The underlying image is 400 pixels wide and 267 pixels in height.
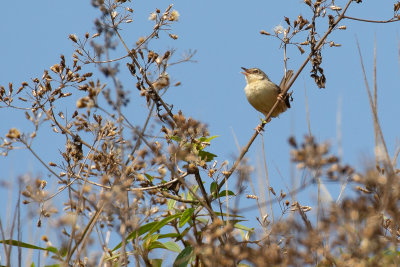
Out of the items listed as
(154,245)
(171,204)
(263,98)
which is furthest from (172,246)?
(263,98)

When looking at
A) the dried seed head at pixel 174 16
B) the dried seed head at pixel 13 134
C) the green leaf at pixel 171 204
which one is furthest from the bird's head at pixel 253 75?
the dried seed head at pixel 13 134

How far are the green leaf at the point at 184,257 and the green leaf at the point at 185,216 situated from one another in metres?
0.13

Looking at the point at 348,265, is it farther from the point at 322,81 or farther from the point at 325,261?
the point at 322,81

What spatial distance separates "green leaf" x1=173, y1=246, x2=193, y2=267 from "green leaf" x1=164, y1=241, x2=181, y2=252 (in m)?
0.06

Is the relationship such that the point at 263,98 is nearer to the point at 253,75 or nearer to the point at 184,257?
the point at 253,75

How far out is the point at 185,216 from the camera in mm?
3043

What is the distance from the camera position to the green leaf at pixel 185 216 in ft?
9.92

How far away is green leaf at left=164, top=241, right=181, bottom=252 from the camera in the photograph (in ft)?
10.0

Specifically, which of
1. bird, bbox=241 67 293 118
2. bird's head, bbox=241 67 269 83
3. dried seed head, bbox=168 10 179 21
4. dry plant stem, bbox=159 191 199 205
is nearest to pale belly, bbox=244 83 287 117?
bird, bbox=241 67 293 118

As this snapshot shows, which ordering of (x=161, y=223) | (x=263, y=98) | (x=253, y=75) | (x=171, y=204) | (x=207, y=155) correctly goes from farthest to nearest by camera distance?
(x=253, y=75), (x=263, y=98), (x=171, y=204), (x=207, y=155), (x=161, y=223)

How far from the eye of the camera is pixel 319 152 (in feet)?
7.52

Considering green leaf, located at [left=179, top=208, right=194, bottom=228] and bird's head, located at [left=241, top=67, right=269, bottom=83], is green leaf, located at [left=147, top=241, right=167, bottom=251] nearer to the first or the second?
green leaf, located at [left=179, top=208, right=194, bottom=228]

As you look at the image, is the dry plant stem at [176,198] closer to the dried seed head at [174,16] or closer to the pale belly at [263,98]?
the dried seed head at [174,16]

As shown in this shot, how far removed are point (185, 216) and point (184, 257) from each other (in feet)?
0.70
